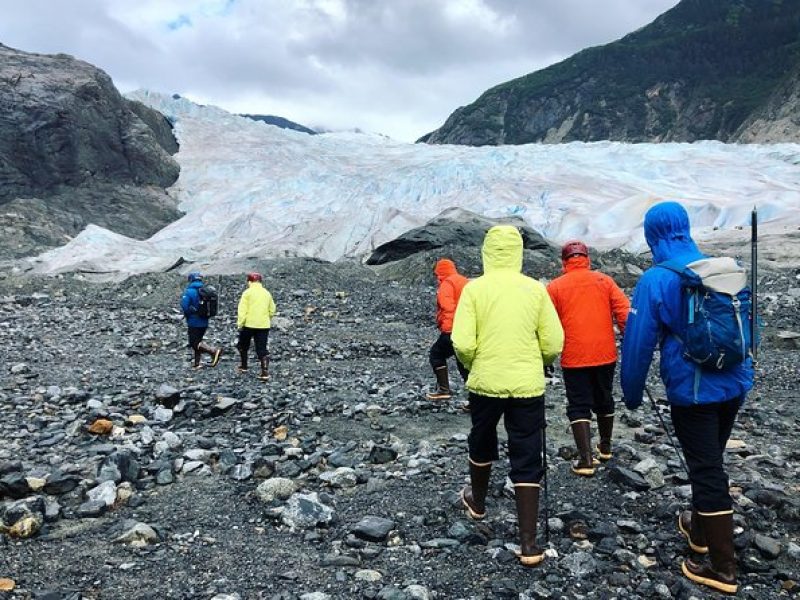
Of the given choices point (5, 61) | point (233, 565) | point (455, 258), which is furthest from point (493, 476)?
point (5, 61)

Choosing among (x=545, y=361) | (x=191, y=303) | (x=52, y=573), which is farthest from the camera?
(x=191, y=303)

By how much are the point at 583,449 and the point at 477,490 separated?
1.47 metres

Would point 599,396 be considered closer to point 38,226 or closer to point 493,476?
point 493,476

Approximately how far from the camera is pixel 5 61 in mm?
47375

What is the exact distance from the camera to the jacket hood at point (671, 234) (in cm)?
412

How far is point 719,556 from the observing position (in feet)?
12.7

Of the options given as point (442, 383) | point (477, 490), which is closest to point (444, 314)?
point (442, 383)

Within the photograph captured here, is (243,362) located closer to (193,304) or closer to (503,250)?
(193,304)

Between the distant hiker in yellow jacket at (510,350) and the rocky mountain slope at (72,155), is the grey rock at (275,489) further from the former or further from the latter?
the rocky mountain slope at (72,155)

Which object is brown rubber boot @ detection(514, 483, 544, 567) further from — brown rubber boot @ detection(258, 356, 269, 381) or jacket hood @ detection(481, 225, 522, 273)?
brown rubber boot @ detection(258, 356, 269, 381)

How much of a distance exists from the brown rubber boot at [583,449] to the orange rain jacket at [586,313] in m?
0.53

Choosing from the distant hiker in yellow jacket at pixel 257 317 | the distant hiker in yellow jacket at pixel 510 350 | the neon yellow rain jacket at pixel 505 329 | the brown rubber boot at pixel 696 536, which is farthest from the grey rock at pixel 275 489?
the distant hiker in yellow jacket at pixel 257 317

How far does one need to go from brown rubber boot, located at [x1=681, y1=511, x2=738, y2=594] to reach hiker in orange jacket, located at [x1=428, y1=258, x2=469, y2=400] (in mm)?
4193

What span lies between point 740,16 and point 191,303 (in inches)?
4945
